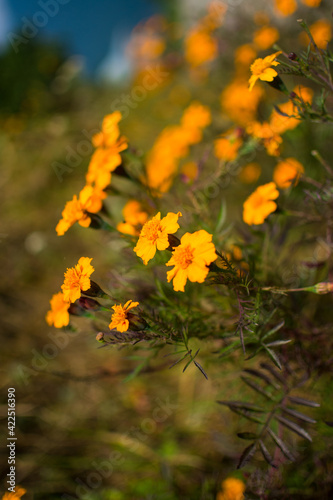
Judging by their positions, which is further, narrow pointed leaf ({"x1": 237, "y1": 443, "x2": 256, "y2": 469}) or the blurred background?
the blurred background

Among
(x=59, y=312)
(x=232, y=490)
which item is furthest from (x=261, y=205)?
(x=232, y=490)

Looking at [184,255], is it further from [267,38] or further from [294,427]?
[267,38]

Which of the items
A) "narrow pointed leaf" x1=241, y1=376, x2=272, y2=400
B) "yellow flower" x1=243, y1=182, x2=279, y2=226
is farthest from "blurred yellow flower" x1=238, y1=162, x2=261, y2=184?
"narrow pointed leaf" x1=241, y1=376, x2=272, y2=400

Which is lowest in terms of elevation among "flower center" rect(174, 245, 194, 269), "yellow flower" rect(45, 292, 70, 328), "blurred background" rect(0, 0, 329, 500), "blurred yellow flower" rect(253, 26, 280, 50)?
"blurred background" rect(0, 0, 329, 500)

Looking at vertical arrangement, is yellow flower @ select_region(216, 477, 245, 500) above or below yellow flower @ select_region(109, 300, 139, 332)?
below

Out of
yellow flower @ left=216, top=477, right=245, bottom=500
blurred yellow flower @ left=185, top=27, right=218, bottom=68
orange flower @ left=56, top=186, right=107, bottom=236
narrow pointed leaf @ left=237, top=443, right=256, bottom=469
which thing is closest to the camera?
narrow pointed leaf @ left=237, top=443, right=256, bottom=469

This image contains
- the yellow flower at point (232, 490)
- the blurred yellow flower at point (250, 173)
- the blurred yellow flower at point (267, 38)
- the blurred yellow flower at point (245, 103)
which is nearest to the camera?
the yellow flower at point (232, 490)

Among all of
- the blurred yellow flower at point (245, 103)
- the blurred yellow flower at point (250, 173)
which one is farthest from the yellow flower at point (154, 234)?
the blurred yellow flower at point (250, 173)

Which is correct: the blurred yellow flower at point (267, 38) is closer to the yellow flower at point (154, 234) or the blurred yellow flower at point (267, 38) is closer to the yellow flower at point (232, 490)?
the yellow flower at point (154, 234)

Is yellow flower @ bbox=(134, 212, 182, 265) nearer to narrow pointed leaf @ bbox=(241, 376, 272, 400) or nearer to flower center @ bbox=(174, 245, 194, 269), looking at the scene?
flower center @ bbox=(174, 245, 194, 269)
